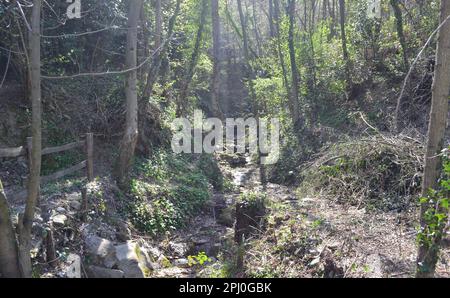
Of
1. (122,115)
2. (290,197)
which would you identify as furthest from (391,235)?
(122,115)

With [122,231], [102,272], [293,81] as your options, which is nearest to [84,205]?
[122,231]

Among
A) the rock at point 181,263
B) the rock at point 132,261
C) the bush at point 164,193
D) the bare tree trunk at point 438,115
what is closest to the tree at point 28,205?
the rock at point 132,261

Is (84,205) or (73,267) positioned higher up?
(84,205)

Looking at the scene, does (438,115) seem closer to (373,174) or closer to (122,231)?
(373,174)

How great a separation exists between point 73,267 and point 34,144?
204 cm

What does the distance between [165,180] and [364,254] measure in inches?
231

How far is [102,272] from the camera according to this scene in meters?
6.27

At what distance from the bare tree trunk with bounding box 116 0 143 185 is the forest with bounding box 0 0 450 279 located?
0.04 meters

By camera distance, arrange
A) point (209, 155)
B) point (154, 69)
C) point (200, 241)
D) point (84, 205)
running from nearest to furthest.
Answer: point (84, 205) → point (200, 241) → point (154, 69) → point (209, 155)

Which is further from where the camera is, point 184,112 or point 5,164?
point 184,112

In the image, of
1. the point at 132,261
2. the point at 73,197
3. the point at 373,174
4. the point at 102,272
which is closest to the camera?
the point at 102,272

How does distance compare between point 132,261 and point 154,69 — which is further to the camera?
point 154,69

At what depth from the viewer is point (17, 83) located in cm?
1008

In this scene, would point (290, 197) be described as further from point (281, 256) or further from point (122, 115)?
point (122, 115)
